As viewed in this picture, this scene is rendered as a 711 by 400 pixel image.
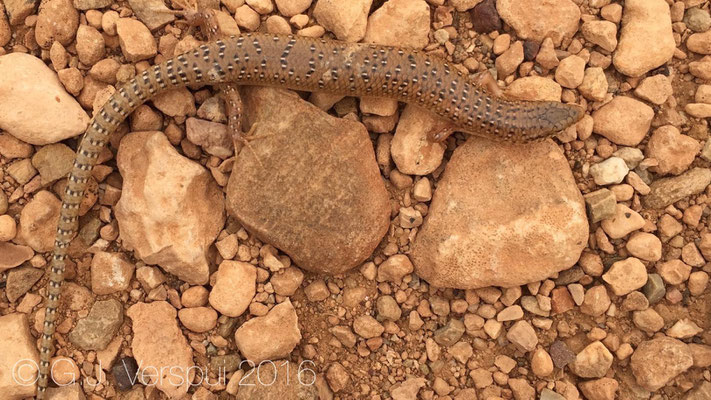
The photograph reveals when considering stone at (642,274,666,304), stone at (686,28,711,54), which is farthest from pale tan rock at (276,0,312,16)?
stone at (642,274,666,304)

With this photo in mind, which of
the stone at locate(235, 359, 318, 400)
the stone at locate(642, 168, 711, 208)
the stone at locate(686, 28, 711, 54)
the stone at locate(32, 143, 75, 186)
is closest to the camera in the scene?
the stone at locate(235, 359, 318, 400)

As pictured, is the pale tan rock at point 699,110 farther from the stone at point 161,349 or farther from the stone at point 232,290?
the stone at point 161,349

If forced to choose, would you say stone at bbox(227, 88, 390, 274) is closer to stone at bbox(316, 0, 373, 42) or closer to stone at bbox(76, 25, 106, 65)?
stone at bbox(316, 0, 373, 42)

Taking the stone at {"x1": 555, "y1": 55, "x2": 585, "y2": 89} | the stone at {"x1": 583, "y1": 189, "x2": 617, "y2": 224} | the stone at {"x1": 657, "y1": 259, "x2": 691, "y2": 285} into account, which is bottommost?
the stone at {"x1": 657, "y1": 259, "x2": 691, "y2": 285}

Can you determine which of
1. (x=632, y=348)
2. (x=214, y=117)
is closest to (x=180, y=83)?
(x=214, y=117)

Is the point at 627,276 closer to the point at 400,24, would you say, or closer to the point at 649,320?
the point at 649,320

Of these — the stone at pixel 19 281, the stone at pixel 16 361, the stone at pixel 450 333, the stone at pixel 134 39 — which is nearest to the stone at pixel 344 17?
the stone at pixel 134 39
